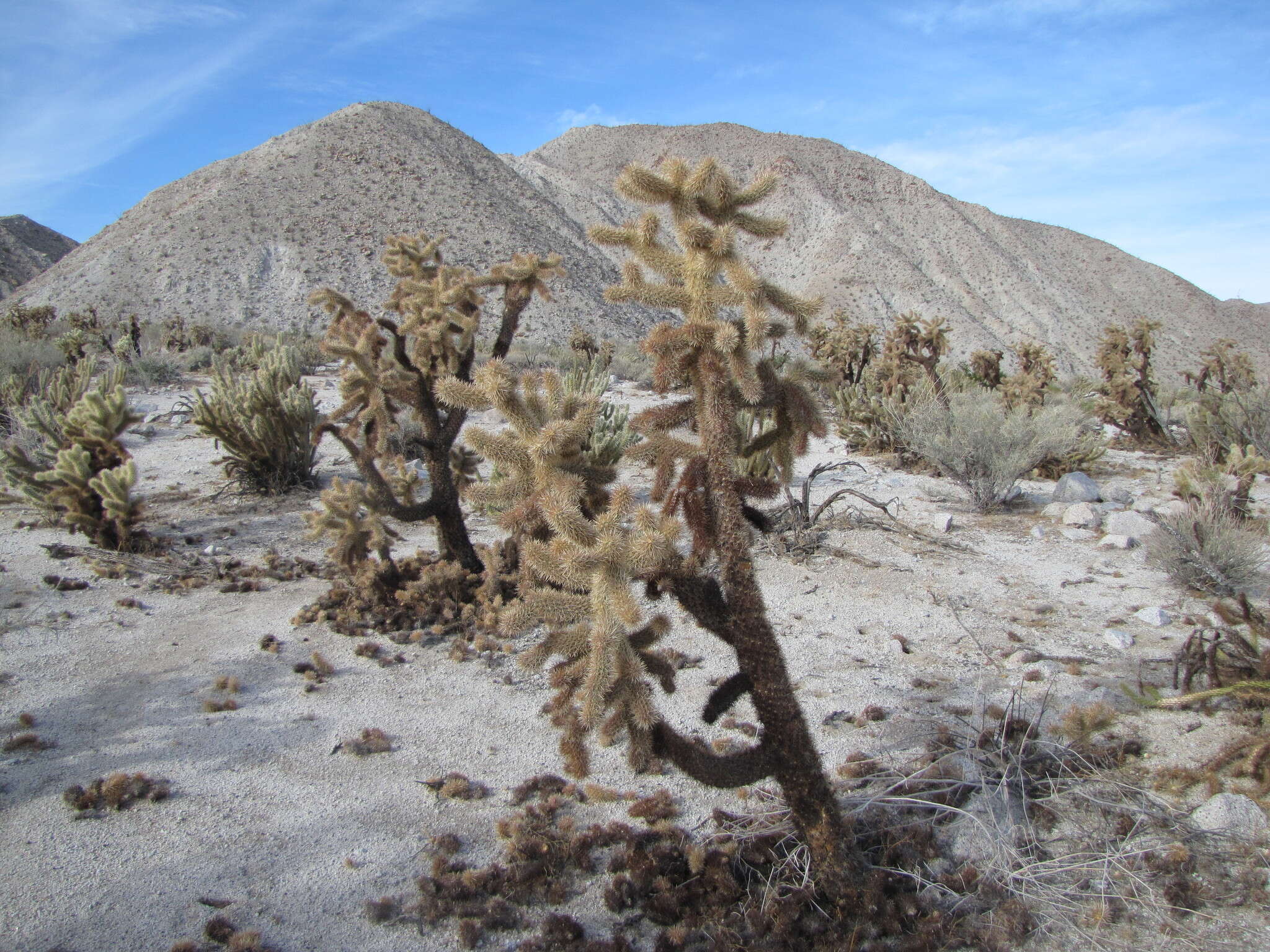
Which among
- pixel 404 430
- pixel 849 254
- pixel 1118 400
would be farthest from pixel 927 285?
pixel 404 430

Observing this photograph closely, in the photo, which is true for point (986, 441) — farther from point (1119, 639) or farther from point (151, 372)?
point (151, 372)

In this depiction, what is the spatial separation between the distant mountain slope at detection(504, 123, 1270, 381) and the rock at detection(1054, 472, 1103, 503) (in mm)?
40099

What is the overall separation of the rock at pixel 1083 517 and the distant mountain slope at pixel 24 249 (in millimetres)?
50484

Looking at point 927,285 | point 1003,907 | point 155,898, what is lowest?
point 155,898

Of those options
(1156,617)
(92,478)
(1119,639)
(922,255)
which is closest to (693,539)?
(1119,639)

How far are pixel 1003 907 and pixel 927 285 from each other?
5393 cm

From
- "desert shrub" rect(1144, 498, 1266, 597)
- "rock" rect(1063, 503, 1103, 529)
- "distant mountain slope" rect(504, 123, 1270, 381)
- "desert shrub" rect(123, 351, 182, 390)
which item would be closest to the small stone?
"desert shrub" rect(1144, 498, 1266, 597)

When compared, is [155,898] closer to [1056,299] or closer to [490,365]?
[490,365]

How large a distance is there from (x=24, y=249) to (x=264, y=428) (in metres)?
60.2

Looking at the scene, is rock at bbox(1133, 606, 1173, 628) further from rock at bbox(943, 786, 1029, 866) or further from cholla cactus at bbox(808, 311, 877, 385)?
cholla cactus at bbox(808, 311, 877, 385)

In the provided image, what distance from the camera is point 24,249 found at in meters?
50.9

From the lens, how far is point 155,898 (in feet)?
7.99

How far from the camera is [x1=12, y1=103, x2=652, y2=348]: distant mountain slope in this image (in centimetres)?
3319

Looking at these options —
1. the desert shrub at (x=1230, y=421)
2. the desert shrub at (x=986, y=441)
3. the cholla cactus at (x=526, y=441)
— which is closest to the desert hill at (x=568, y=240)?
the desert shrub at (x=1230, y=421)
